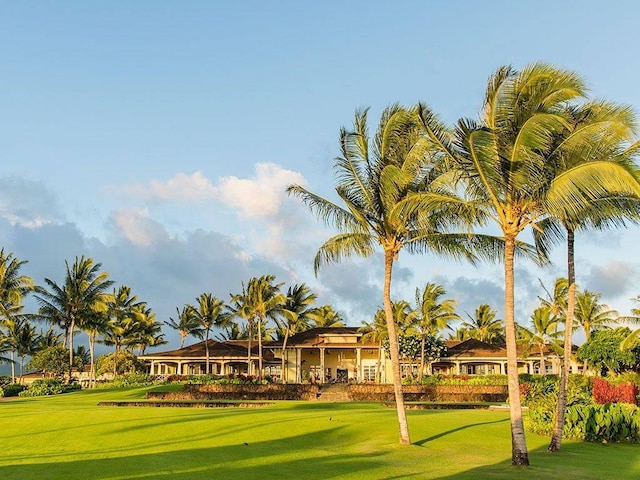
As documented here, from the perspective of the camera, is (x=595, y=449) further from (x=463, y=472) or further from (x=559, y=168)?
(x=559, y=168)

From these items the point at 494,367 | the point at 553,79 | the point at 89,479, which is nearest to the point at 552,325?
the point at 494,367

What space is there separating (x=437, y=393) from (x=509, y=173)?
2959cm

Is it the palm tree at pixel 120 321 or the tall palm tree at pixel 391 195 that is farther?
the palm tree at pixel 120 321

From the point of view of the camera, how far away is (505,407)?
33.2 m

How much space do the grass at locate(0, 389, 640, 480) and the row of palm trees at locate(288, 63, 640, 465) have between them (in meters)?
1.37

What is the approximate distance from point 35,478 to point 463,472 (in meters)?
9.27

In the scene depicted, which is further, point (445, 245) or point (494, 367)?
point (494, 367)

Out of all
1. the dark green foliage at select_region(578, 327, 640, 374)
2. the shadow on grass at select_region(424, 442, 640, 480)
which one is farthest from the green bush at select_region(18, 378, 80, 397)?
the dark green foliage at select_region(578, 327, 640, 374)

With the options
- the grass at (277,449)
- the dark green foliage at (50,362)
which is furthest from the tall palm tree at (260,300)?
the grass at (277,449)

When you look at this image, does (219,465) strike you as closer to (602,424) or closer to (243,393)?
(602,424)

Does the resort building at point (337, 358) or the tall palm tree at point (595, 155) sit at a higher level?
the tall palm tree at point (595, 155)

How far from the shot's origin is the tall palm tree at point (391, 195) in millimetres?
18609

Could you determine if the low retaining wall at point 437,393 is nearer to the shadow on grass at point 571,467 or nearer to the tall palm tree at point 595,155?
the shadow on grass at point 571,467

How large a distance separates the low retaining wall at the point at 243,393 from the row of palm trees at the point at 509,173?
2437 cm
